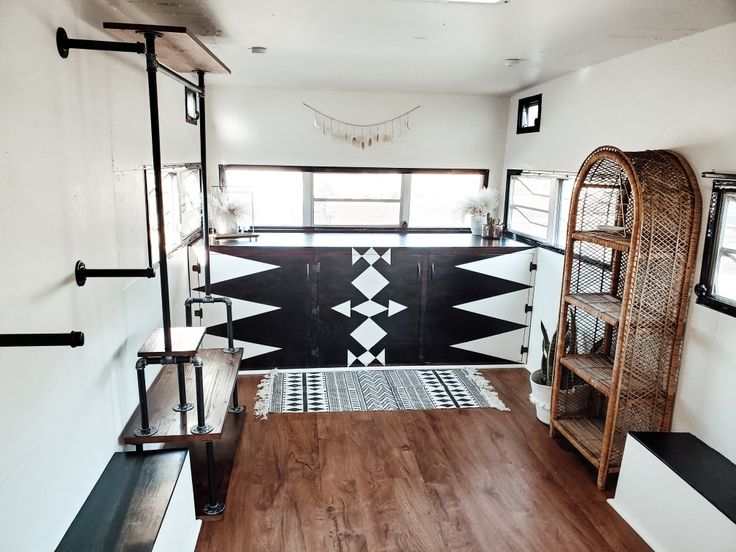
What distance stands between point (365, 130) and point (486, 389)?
230 centimetres

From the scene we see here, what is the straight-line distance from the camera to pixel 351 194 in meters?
4.43

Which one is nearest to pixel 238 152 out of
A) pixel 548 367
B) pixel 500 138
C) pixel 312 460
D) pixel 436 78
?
pixel 436 78

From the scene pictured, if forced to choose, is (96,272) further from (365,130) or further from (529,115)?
(529,115)

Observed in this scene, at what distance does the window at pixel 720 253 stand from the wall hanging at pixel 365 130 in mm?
2540

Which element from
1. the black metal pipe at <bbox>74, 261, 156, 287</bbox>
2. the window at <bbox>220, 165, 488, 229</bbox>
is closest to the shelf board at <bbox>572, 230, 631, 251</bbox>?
the window at <bbox>220, 165, 488, 229</bbox>

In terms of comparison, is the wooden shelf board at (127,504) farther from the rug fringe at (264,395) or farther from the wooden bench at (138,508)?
the rug fringe at (264,395)

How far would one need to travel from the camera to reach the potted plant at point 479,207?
172 inches

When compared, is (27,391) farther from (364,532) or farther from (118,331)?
(364,532)

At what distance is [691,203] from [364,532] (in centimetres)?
212

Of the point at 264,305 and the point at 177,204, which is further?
the point at 264,305

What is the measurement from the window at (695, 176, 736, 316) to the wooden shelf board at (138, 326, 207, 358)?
2.27 meters

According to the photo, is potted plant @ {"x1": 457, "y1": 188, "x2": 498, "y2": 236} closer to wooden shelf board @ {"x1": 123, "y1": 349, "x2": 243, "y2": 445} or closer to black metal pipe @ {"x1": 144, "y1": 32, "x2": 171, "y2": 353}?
wooden shelf board @ {"x1": 123, "y1": 349, "x2": 243, "y2": 445}

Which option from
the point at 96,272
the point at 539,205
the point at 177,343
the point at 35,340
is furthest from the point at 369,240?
the point at 35,340

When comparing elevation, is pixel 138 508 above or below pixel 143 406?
below
